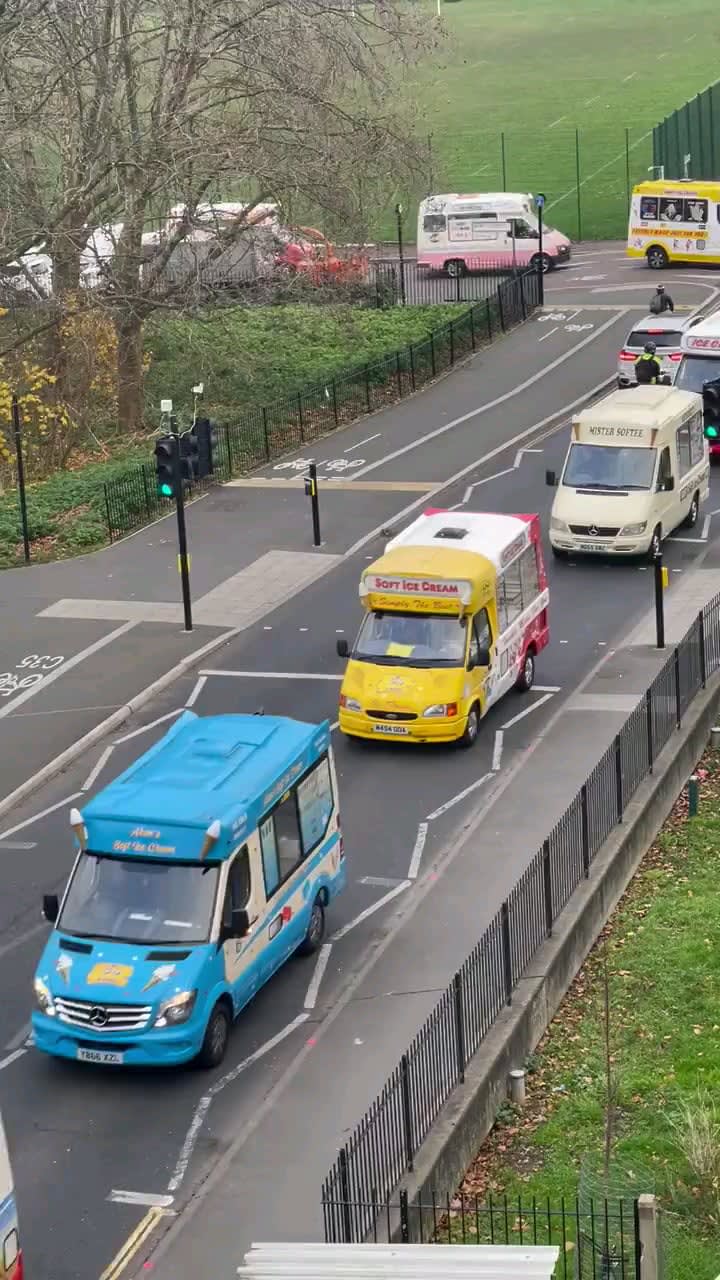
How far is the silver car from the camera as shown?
4631cm

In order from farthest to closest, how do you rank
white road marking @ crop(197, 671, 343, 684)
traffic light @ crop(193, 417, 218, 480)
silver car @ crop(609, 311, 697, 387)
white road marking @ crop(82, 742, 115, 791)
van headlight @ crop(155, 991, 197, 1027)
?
1. silver car @ crop(609, 311, 697, 387)
2. traffic light @ crop(193, 417, 218, 480)
3. white road marking @ crop(197, 671, 343, 684)
4. white road marking @ crop(82, 742, 115, 791)
5. van headlight @ crop(155, 991, 197, 1027)

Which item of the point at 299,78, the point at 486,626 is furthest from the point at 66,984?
the point at 299,78

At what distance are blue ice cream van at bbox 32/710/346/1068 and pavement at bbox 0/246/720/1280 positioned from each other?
0.56 metres

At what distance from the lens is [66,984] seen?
1767 centimetres

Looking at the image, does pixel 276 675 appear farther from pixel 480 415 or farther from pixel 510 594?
pixel 480 415

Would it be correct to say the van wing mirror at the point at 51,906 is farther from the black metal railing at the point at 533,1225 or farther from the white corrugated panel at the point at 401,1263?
the white corrugated panel at the point at 401,1263

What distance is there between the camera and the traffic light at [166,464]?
101 feet

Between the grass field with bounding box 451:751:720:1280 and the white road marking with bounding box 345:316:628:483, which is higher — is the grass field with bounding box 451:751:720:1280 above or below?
below

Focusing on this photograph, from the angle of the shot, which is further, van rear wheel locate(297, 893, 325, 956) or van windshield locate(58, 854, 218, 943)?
van rear wheel locate(297, 893, 325, 956)

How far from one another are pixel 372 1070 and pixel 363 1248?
602 cm

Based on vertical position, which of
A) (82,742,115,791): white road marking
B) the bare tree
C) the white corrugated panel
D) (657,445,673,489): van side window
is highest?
the bare tree

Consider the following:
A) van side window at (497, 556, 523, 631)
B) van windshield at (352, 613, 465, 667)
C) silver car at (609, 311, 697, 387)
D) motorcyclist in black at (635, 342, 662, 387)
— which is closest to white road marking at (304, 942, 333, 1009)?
van windshield at (352, 613, 465, 667)

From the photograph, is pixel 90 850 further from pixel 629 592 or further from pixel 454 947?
pixel 629 592

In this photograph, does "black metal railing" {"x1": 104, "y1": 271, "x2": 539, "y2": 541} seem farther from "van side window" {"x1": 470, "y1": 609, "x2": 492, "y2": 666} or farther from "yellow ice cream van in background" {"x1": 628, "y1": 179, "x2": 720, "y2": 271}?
"van side window" {"x1": 470, "y1": 609, "x2": 492, "y2": 666}
